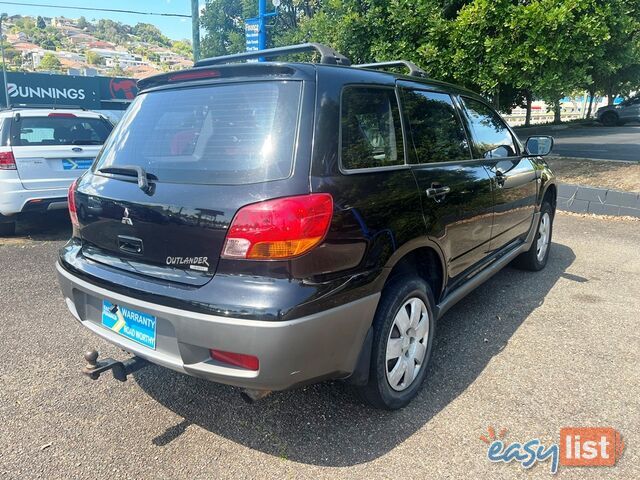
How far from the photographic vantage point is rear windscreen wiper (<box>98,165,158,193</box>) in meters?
2.32

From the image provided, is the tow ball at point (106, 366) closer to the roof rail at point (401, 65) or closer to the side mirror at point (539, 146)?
the roof rail at point (401, 65)

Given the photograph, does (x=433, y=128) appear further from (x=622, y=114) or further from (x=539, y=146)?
(x=622, y=114)

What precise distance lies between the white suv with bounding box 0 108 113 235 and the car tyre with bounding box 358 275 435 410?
16.3 feet

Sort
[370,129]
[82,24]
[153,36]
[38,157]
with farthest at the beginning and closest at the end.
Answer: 1. [82,24]
2. [153,36]
3. [38,157]
4. [370,129]

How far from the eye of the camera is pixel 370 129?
250 centimetres

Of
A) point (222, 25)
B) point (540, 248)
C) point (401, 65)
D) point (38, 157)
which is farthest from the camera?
point (222, 25)

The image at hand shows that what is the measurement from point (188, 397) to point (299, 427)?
27.6 inches

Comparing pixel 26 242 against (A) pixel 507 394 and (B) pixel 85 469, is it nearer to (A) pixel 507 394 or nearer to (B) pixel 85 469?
(B) pixel 85 469

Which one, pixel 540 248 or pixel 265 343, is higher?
pixel 265 343

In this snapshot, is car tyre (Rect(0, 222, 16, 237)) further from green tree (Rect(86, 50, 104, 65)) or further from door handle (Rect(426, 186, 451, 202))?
green tree (Rect(86, 50, 104, 65))

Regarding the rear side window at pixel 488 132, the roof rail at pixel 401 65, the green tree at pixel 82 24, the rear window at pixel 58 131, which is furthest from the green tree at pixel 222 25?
the green tree at pixel 82 24

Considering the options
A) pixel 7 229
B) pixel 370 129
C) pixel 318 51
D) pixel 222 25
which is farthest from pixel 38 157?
pixel 222 25

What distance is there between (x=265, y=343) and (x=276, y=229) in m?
0.47

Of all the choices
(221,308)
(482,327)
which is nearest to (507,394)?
(482,327)
